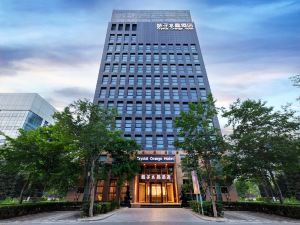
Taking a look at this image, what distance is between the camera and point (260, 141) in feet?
59.3

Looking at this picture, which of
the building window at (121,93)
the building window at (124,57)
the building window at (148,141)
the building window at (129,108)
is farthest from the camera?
the building window at (124,57)

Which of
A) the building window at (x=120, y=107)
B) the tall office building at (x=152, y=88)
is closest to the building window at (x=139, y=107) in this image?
the tall office building at (x=152, y=88)

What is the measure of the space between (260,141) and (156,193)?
20.0 m

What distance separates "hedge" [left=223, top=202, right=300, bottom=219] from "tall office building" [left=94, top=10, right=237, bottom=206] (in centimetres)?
911

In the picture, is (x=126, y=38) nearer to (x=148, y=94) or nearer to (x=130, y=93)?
(x=130, y=93)

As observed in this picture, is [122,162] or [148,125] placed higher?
[148,125]

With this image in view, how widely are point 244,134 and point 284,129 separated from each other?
363 cm

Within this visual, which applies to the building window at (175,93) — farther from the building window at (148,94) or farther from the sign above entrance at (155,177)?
the sign above entrance at (155,177)

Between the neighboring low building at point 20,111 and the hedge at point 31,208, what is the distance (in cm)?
7310

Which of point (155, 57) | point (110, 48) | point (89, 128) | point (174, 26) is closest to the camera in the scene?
point (89, 128)

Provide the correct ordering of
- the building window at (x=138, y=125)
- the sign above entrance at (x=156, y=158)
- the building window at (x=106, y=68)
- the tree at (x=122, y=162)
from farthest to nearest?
the building window at (x=106, y=68)
the building window at (x=138, y=125)
the sign above entrance at (x=156, y=158)
the tree at (x=122, y=162)

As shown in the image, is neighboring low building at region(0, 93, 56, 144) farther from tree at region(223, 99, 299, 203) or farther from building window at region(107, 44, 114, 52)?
tree at region(223, 99, 299, 203)

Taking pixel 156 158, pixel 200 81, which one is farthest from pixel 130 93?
pixel 156 158

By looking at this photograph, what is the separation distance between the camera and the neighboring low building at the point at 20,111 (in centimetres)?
8412
